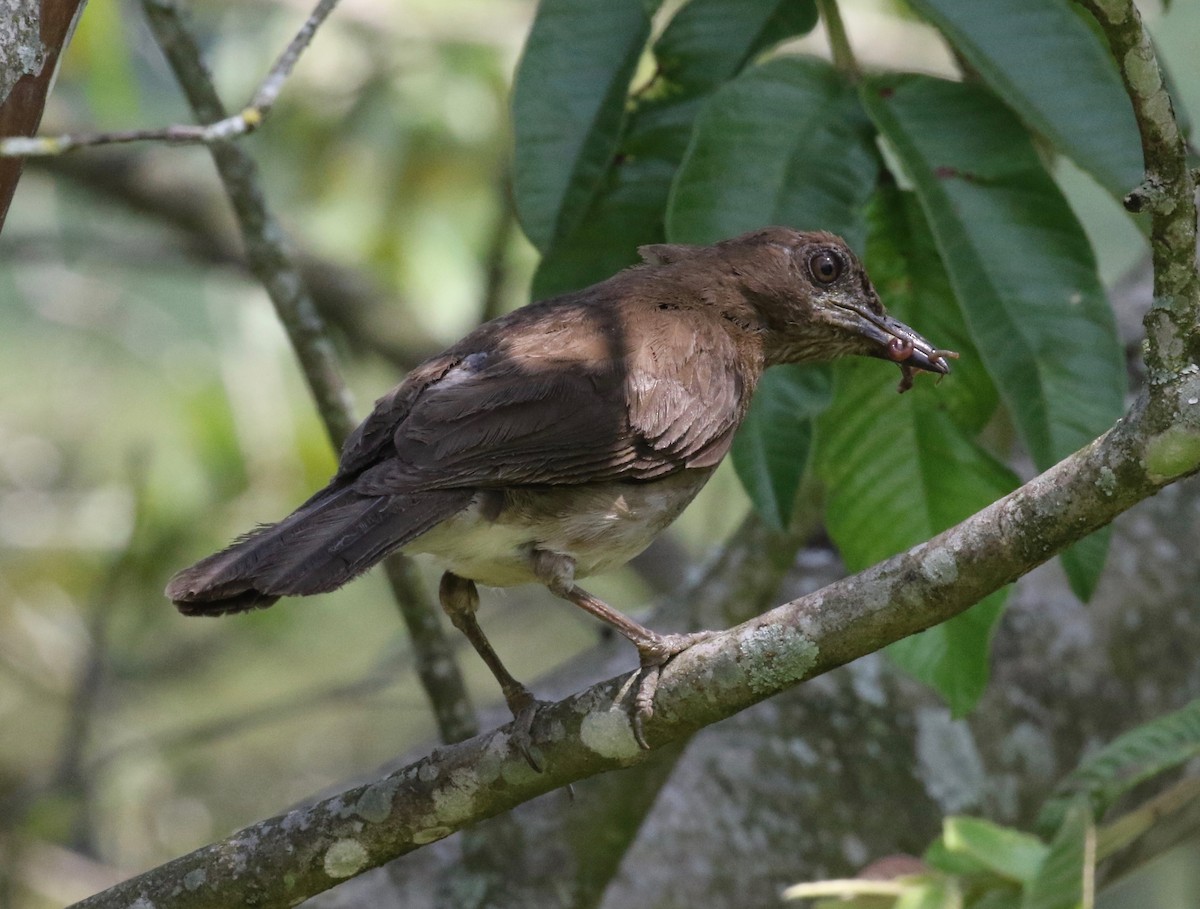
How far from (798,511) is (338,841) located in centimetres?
189

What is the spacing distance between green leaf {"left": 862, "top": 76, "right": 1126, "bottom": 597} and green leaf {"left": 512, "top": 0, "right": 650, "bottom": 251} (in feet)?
1.90

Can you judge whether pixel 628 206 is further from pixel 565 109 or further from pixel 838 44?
pixel 838 44

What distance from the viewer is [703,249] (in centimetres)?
357

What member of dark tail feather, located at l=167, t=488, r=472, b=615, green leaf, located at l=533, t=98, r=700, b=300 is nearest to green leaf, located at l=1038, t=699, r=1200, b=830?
dark tail feather, located at l=167, t=488, r=472, b=615

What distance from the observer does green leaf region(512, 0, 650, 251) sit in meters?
3.23

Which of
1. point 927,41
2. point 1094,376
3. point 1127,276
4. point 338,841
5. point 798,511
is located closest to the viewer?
point 338,841

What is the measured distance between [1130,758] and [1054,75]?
1.45 metres

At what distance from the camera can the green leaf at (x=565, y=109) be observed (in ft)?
10.6

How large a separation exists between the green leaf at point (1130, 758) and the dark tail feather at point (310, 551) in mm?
1449

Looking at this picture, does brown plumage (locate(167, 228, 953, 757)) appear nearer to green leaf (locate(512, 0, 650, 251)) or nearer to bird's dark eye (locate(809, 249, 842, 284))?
bird's dark eye (locate(809, 249, 842, 284))

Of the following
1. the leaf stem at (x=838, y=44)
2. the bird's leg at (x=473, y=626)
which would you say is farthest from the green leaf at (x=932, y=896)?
the leaf stem at (x=838, y=44)

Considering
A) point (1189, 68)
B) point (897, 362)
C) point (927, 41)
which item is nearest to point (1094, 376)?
point (897, 362)

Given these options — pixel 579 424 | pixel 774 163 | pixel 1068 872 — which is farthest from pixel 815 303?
pixel 1068 872

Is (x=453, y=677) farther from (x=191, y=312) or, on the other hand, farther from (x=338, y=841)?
(x=191, y=312)
